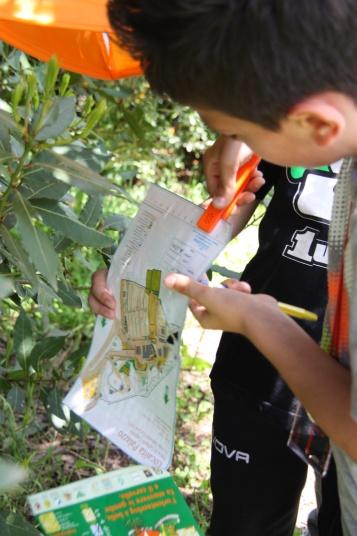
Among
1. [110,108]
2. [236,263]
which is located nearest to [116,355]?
[110,108]

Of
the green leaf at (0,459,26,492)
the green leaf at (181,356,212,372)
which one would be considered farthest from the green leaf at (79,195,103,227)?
the green leaf at (181,356,212,372)

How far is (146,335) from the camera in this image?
1183 mm

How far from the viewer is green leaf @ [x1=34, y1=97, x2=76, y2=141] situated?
3.31 ft

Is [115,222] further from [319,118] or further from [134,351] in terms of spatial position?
[319,118]

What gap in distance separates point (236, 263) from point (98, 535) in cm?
264

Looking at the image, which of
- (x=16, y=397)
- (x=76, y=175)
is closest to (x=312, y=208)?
(x=76, y=175)

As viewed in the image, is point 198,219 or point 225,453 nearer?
point 198,219

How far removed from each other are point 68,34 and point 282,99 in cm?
97

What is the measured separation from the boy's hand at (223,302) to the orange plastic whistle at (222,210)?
0.34 feet

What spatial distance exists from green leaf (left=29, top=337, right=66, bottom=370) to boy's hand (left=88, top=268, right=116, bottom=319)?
1.17ft

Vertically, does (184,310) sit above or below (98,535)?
above

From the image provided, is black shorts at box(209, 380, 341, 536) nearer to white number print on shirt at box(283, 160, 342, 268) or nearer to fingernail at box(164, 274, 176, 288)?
white number print on shirt at box(283, 160, 342, 268)

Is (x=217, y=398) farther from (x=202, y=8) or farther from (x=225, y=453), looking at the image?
(x=202, y=8)

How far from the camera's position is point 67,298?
4.99 ft
